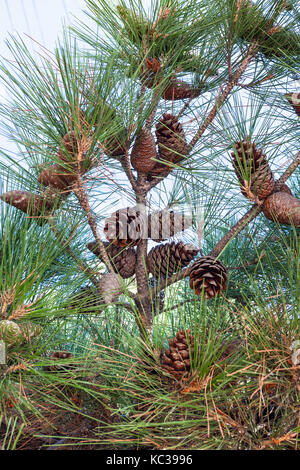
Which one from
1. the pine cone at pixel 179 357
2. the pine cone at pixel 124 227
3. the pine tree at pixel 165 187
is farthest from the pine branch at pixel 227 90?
the pine cone at pixel 179 357

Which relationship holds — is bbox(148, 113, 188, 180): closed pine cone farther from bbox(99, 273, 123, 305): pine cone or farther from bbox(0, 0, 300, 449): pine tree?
bbox(99, 273, 123, 305): pine cone

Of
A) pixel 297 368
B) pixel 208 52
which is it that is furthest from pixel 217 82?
pixel 297 368

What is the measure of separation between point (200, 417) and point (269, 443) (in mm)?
70

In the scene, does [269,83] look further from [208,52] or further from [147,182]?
[147,182]

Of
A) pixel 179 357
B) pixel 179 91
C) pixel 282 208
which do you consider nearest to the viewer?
pixel 179 357

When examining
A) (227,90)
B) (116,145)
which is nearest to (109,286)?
(116,145)

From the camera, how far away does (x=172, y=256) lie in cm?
63

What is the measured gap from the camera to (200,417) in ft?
1.48

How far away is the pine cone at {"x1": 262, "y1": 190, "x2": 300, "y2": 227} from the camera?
54 cm

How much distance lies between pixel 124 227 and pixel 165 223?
0.22 ft

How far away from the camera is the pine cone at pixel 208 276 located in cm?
54

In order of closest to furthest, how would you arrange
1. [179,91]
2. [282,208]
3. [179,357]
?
[179,357] < [282,208] < [179,91]

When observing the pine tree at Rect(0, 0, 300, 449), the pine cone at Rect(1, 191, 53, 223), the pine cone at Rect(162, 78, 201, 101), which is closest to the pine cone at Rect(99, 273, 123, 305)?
the pine tree at Rect(0, 0, 300, 449)

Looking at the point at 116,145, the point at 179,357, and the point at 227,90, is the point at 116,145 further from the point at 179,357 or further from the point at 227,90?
the point at 179,357
